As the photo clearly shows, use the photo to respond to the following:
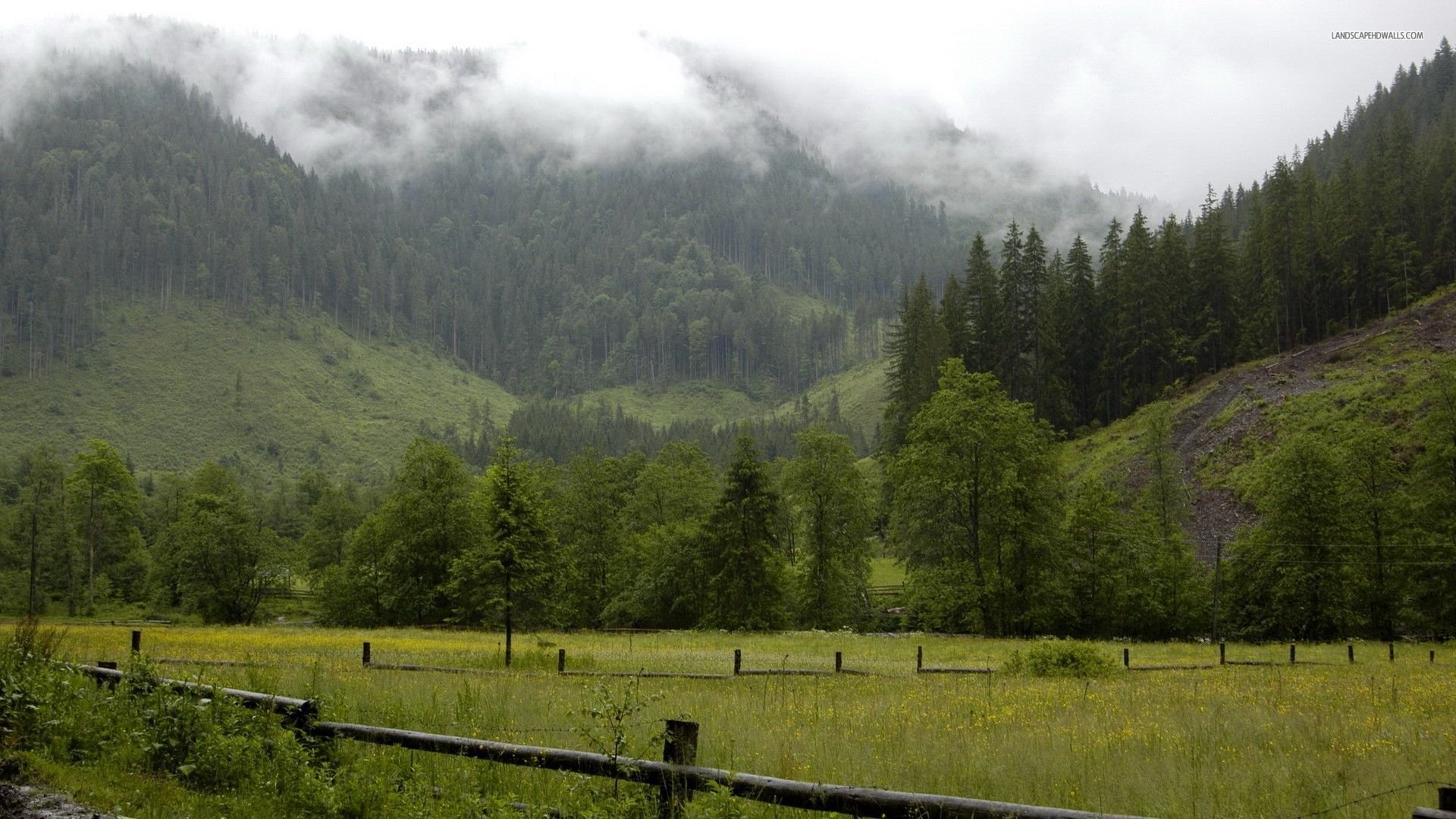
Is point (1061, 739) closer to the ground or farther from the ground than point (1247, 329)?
closer to the ground

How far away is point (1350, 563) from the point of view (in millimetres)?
54094

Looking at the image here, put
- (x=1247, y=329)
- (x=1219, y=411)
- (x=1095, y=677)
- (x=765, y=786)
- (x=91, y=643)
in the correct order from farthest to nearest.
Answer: (x=1247, y=329), (x=1219, y=411), (x=91, y=643), (x=1095, y=677), (x=765, y=786)

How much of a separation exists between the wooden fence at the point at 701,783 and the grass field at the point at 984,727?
1.48 ft

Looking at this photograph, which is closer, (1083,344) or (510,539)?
(510,539)

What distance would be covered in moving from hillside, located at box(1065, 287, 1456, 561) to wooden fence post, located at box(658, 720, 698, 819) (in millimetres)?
61649

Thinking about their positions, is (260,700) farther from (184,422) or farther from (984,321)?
(184,422)

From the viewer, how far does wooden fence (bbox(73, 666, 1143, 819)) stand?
22.6 feet

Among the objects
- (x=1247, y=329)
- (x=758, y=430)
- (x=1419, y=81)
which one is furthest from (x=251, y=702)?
(x=1419, y=81)

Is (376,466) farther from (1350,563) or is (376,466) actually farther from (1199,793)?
(1199,793)

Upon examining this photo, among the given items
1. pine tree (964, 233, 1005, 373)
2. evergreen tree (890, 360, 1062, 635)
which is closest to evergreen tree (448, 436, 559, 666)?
evergreen tree (890, 360, 1062, 635)

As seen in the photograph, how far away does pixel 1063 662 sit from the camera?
2830 centimetres

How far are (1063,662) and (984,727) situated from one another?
14456 mm

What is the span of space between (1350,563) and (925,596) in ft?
83.9

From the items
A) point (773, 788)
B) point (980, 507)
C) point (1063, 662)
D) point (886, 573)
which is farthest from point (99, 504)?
point (773, 788)
